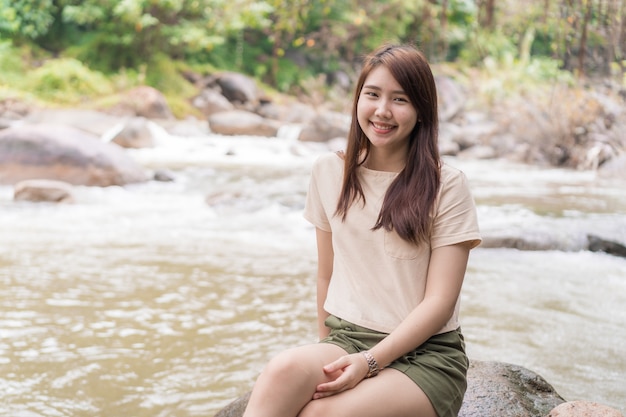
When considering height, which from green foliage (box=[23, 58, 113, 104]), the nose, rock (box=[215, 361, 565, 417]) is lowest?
green foliage (box=[23, 58, 113, 104])

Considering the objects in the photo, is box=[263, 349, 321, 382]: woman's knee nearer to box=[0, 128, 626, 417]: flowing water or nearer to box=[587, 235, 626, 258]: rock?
box=[0, 128, 626, 417]: flowing water

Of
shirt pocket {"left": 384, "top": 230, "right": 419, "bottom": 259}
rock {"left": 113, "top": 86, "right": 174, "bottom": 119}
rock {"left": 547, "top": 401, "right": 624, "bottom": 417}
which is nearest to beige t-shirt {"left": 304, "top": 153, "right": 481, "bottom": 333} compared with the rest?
shirt pocket {"left": 384, "top": 230, "right": 419, "bottom": 259}

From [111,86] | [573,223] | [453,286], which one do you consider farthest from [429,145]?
[111,86]

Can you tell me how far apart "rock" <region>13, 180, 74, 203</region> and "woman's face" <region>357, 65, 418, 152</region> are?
272 inches

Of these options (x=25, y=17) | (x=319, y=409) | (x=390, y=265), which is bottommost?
(x=319, y=409)

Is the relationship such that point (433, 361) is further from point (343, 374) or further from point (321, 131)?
point (321, 131)

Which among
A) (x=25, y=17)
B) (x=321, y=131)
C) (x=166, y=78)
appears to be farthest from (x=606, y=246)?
(x=25, y=17)

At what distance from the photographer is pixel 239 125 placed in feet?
56.3

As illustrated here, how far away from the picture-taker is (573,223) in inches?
293

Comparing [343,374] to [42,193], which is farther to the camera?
[42,193]

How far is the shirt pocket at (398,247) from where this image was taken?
1.99 m

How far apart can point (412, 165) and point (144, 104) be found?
1590 centimetres

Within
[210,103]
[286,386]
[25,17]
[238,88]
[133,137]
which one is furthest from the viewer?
[238,88]

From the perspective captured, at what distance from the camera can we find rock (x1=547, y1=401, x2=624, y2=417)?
2.24 metres
